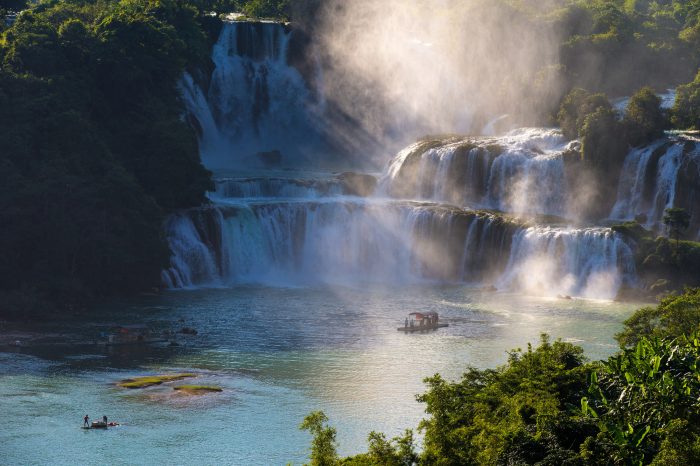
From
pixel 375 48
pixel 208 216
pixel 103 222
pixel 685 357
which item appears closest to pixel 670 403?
pixel 685 357

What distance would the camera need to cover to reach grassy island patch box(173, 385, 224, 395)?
5759 cm

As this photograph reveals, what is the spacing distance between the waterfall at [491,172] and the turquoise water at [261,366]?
12314mm

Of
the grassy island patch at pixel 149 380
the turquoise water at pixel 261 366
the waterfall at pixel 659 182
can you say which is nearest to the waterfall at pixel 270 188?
the turquoise water at pixel 261 366

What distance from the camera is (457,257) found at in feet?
301

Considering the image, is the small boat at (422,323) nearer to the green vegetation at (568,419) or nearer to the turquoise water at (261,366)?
the turquoise water at (261,366)

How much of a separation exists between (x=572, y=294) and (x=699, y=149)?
49.0 feet

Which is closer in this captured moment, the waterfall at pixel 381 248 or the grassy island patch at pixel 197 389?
the grassy island patch at pixel 197 389

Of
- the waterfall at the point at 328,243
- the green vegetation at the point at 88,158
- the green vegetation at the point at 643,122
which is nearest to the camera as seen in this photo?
the green vegetation at the point at 88,158

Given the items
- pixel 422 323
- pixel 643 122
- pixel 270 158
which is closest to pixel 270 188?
pixel 270 158

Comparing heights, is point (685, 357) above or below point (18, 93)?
below

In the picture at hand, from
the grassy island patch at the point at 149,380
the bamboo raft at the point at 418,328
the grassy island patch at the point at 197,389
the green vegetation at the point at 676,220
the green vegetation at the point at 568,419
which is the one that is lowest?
the grassy island patch at the point at 197,389

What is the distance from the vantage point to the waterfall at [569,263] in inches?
3253

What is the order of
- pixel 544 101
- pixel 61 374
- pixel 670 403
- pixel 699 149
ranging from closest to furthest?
pixel 670 403 → pixel 61 374 → pixel 699 149 → pixel 544 101

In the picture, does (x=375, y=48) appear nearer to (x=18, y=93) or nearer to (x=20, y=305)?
(x=18, y=93)
